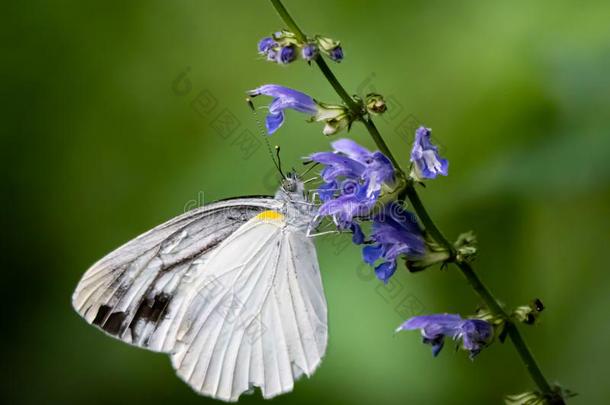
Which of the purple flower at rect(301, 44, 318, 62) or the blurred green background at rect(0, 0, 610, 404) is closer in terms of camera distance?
the purple flower at rect(301, 44, 318, 62)

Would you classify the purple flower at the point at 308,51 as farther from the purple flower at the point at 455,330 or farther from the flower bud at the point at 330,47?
the purple flower at the point at 455,330

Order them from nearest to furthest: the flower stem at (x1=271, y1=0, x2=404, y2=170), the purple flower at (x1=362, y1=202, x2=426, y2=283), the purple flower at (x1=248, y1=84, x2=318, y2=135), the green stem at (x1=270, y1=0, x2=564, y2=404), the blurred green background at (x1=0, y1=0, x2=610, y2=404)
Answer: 1. the flower stem at (x1=271, y1=0, x2=404, y2=170)
2. the green stem at (x1=270, y1=0, x2=564, y2=404)
3. the purple flower at (x1=362, y1=202, x2=426, y2=283)
4. the purple flower at (x1=248, y1=84, x2=318, y2=135)
5. the blurred green background at (x1=0, y1=0, x2=610, y2=404)

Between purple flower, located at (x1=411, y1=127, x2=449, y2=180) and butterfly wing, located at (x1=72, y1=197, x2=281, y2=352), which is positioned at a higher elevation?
butterfly wing, located at (x1=72, y1=197, x2=281, y2=352)

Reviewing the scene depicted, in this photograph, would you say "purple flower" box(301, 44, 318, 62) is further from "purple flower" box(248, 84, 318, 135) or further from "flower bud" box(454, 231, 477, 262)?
"flower bud" box(454, 231, 477, 262)

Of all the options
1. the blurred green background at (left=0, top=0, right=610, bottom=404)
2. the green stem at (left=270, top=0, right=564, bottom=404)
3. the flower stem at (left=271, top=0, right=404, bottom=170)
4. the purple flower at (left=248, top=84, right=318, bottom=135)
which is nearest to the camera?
the flower stem at (left=271, top=0, right=404, bottom=170)

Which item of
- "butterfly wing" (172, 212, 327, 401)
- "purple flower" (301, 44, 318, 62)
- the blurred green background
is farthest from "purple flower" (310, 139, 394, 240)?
the blurred green background

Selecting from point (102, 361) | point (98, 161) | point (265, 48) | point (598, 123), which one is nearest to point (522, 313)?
point (265, 48)
